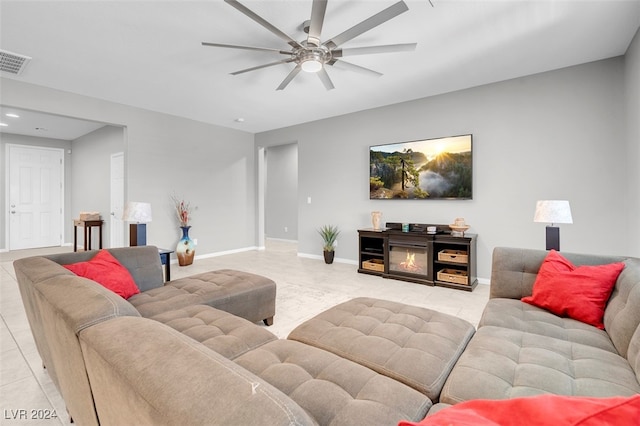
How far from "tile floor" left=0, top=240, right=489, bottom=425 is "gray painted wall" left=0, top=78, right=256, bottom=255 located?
63cm

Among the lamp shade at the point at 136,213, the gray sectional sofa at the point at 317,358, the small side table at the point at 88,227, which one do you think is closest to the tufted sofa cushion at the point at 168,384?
the gray sectional sofa at the point at 317,358

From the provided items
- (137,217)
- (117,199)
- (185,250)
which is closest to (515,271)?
(137,217)

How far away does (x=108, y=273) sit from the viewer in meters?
2.15

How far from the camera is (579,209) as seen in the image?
3.46 meters

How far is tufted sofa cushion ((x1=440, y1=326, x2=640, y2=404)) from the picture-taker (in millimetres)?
1102

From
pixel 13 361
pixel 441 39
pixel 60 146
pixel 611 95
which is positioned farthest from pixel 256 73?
pixel 60 146

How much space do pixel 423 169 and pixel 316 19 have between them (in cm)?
291

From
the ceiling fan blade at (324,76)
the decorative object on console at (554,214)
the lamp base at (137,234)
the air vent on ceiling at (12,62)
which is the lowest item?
the lamp base at (137,234)

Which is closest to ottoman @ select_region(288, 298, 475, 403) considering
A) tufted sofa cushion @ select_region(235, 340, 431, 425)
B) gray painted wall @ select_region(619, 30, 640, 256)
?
tufted sofa cushion @ select_region(235, 340, 431, 425)

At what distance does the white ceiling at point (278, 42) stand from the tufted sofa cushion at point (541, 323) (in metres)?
2.32

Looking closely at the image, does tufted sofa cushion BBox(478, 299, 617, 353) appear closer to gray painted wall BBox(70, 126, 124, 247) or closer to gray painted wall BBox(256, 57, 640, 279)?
gray painted wall BBox(256, 57, 640, 279)

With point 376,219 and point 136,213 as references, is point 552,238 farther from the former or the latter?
point 136,213

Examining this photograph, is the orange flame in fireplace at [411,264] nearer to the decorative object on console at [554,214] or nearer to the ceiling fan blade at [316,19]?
the decorative object on console at [554,214]

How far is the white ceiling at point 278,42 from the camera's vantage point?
2457mm
